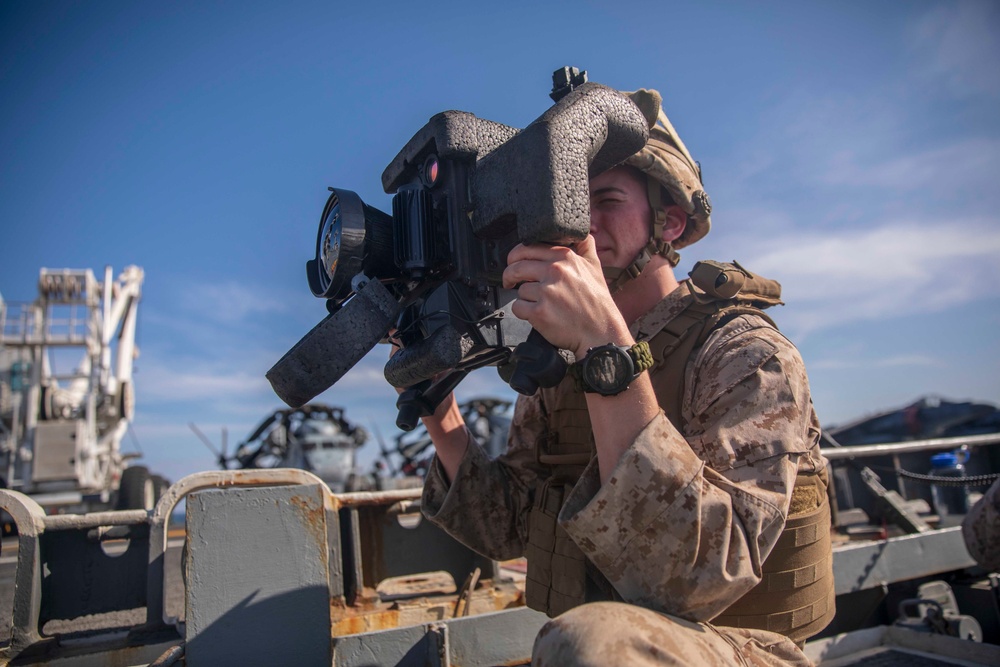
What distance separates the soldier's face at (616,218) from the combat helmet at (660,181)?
0.03 meters

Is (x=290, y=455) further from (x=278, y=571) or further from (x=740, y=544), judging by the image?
(x=740, y=544)

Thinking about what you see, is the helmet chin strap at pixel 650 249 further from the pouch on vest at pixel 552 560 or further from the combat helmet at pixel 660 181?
the pouch on vest at pixel 552 560

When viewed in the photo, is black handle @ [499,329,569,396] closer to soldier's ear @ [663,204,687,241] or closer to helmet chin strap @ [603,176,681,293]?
helmet chin strap @ [603,176,681,293]

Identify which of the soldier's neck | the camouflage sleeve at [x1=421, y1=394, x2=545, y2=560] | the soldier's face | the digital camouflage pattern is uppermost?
the soldier's face

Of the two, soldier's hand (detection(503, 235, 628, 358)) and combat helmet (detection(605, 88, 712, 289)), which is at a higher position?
combat helmet (detection(605, 88, 712, 289))

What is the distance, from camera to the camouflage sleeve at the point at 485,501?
2.08 m

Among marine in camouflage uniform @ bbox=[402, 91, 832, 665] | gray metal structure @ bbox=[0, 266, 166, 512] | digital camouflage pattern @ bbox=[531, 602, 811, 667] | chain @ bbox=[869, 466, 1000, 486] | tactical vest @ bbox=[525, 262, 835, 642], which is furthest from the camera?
gray metal structure @ bbox=[0, 266, 166, 512]

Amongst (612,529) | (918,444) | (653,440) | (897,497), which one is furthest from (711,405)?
(918,444)

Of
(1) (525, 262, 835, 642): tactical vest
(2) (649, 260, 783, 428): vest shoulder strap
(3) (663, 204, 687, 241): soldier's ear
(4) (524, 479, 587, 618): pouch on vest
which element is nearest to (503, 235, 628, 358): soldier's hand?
(1) (525, 262, 835, 642): tactical vest

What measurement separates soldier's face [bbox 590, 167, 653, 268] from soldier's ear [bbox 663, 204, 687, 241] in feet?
0.56

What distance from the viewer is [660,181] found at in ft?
6.55

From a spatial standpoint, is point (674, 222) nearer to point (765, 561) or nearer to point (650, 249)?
point (650, 249)

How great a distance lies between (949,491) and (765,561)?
4276 mm

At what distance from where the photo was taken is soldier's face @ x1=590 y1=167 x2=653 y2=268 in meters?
1.88
